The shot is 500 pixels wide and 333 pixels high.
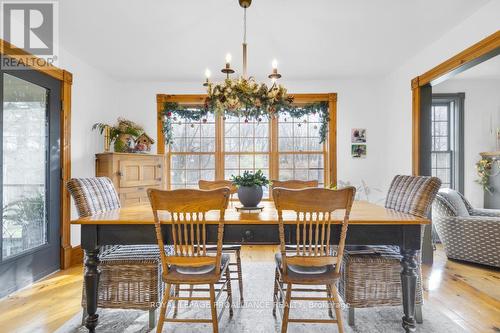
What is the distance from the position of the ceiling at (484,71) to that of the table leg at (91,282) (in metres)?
4.78

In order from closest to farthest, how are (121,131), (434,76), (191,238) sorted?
(191,238) < (434,76) < (121,131)

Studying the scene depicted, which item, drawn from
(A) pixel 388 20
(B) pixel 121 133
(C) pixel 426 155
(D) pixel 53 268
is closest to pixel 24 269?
(D) pixel 53 268

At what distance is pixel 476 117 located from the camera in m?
4.80

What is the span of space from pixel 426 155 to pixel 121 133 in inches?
158

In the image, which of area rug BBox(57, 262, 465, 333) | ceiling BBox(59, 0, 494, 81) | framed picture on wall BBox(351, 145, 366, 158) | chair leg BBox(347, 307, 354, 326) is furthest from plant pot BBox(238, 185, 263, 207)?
framed picture on wall BBox(351, 145, 366, 158)

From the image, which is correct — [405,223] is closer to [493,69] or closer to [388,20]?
[388,20]

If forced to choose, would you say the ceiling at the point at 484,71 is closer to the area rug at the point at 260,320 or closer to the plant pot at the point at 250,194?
the area rug at the point at 260,320

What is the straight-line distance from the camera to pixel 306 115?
15.8 feet

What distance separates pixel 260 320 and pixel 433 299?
1547mm

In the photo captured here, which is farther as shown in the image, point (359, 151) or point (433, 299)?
point (359, 151)

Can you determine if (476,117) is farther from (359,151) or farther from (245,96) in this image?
(245,96)

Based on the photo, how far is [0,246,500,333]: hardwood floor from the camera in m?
2.24

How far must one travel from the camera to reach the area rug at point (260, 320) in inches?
84.3

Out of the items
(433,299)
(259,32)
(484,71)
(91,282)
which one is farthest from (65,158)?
(484,71)
